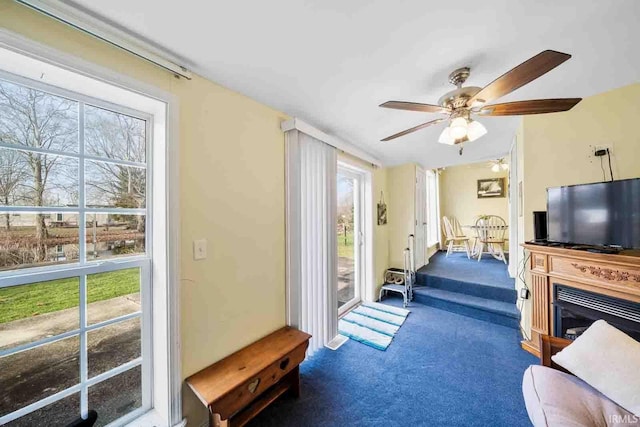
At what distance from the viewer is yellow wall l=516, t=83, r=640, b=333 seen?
66.9 inches

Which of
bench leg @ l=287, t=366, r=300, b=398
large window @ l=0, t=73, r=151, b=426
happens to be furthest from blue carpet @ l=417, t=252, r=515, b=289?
large window @ l=0, t=73, r=151, b=426

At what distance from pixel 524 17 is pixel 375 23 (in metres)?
0.69

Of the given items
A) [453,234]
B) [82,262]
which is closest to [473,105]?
[82,262]

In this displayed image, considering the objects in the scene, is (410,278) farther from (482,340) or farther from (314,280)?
(314,280)

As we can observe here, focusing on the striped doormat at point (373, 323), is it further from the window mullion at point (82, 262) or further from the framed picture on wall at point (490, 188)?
the framed picture on wall at point (490, 188)

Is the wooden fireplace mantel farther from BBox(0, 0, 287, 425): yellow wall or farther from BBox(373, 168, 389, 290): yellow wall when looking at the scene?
Answer: BBox(0, 0, 287, 425): yellow wall

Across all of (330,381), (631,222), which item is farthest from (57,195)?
(631,222)

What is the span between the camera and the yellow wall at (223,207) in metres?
1.29

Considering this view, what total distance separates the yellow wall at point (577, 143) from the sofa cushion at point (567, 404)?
4.89ft

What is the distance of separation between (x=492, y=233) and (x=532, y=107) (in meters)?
4.47

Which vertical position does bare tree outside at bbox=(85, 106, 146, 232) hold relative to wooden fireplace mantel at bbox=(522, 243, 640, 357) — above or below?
above

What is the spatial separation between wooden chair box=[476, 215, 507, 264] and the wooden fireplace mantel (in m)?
2.84

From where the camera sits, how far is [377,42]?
1154 millimetres

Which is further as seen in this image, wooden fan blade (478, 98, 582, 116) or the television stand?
the television stand
